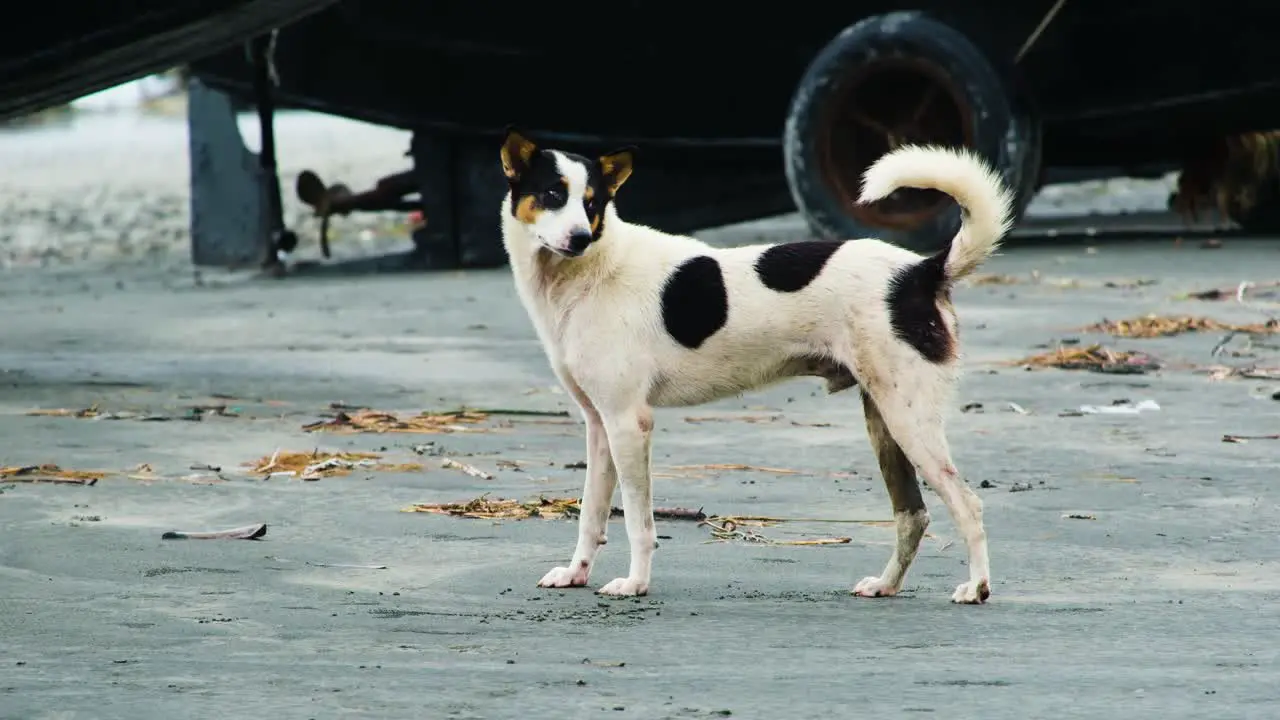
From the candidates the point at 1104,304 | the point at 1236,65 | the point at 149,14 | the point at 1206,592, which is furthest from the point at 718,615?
the point at 1236,65

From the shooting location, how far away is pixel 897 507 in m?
5.77

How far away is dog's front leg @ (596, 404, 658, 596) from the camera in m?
5.69

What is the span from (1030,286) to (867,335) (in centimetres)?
767

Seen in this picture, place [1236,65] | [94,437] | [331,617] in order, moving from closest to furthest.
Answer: [331,617], [94,437], [1236,65]

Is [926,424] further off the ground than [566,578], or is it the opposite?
[926,424]

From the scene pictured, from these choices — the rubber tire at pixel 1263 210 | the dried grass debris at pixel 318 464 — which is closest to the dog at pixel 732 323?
the dried grass debris at pixel 318 464

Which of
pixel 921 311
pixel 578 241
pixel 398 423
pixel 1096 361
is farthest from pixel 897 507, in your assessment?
pixel 1096 361

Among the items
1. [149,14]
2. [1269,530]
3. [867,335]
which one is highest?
[149,14]

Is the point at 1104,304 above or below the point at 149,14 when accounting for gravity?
below

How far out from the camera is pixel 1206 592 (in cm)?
557

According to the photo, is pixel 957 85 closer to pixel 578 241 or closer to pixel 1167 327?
pixel 1167 327

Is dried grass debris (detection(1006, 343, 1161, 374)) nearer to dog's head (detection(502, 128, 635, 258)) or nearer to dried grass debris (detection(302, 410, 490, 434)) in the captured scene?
dried grass debris (detection(302, 410, 490, 434))

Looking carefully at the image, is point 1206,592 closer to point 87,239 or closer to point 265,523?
point 265,523

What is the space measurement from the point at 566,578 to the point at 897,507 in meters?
0.90
